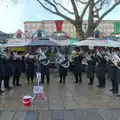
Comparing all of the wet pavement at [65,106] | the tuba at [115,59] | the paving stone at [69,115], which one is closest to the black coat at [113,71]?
the tuba at [115,59]

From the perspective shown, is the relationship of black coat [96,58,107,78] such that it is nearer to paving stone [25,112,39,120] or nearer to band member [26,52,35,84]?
band member [26,52,35,84]

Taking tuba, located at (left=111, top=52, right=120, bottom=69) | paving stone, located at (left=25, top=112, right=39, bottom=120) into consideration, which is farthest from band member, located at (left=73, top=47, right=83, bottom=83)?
paving stone, located at (left=25, top=112, right=39, bottom=120)

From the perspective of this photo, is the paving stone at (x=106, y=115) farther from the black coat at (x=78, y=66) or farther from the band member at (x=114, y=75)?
the black coat at (x=78, y=66)

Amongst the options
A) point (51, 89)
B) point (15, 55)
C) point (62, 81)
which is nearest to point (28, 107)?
point (51, 89)

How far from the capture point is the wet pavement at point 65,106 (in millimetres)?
Answer: 8492

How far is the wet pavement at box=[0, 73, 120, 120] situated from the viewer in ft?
27.9

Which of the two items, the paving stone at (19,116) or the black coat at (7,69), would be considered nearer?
the paving stone at (19,116)

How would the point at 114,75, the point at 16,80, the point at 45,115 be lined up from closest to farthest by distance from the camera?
the point at 45,115 → the point at 114,75 → the point at 16,80

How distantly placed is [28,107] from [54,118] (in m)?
1.67

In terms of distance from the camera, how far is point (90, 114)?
8.73 metres

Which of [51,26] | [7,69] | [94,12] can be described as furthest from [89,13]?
[51,26]

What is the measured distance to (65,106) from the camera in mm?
9914

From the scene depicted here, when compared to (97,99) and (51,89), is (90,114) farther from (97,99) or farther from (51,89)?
(51,89)

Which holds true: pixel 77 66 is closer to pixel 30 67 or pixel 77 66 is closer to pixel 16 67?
pixel 30 67
